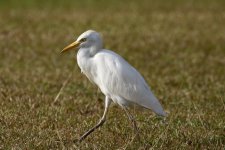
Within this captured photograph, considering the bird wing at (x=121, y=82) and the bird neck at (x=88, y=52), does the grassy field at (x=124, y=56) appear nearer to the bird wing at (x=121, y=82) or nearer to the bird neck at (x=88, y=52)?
the bird wing at (x=121, y=82)

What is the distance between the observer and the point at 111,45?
46.3ft

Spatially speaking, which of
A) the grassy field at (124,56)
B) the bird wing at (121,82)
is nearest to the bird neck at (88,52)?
the bird wing at (121,82)

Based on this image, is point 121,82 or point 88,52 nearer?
point 121,82

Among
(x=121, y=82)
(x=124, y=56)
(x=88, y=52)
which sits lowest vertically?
(x=124, y=56)

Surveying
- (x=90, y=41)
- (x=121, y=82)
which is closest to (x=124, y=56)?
(x=90, y=41)

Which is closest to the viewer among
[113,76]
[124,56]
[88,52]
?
[113,76]

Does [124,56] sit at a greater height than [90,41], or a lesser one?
lesser

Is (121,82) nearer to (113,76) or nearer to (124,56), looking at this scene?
(113,76)

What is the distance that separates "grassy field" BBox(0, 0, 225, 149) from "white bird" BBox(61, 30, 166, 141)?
357 millimetres

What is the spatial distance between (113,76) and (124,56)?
6804 mm

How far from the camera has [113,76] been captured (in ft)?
20.3

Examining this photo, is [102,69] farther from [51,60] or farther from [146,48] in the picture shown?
[146,48]

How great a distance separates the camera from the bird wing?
6.19 metres

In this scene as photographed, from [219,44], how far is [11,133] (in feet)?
28.8
